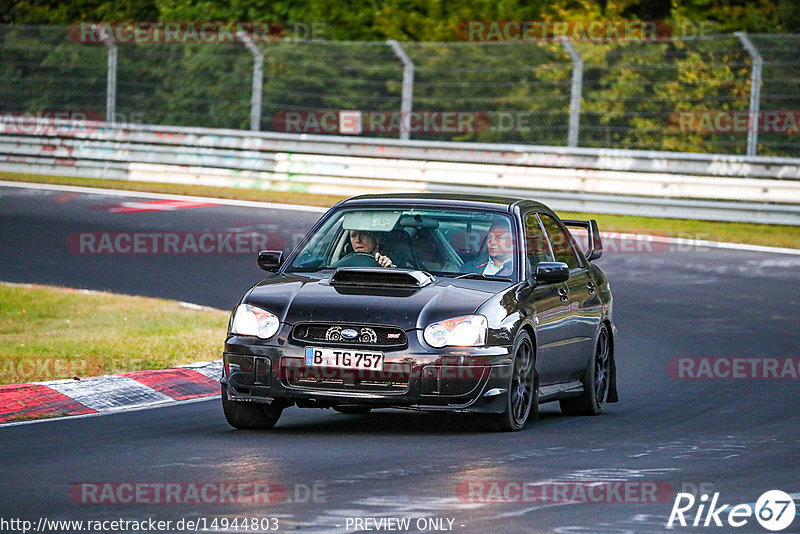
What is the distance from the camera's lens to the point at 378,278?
9219mm

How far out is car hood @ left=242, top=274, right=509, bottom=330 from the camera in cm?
882

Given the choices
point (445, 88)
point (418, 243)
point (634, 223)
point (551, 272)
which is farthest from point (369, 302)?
point (445, 88)

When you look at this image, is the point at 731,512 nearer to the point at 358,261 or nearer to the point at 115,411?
the point at 358,261

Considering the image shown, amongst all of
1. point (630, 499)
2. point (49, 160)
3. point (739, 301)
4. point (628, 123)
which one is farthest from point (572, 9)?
point (630, 499)

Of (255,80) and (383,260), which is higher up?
(255,80)

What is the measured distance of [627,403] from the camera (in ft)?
36.6

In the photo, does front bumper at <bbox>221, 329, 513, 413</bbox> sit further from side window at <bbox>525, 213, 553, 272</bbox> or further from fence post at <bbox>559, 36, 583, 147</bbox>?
fence post at <bbox>559, 36, 583, 147</bbox>

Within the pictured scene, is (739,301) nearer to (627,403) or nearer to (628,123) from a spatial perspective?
(627,403)

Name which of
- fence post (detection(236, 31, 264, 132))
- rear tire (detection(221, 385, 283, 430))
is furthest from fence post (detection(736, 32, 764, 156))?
rear tire (detection(221, 385, 283, 430))

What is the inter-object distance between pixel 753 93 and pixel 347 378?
47.7 ft

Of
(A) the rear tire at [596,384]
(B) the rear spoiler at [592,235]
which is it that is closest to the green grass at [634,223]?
(B) the rear spoiler at [592,235]

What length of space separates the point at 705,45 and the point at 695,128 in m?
1.23

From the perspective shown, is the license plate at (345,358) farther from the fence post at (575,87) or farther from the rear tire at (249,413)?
the fence post at (575,87)

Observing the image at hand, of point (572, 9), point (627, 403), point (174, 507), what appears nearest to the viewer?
point (174, 507)
